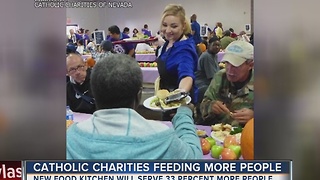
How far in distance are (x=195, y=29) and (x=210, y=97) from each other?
242 mm

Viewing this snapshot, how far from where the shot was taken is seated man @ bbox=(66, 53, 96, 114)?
1353mm

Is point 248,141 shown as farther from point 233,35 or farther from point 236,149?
point 233,35

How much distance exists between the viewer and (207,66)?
135 cm

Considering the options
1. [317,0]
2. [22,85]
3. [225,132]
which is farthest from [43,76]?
[317,0]

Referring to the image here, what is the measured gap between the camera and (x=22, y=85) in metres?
1.36

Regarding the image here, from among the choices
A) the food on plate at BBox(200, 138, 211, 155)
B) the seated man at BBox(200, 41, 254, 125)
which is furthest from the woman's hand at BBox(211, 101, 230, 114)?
the food on plate at BBox(200, 138, 211, 155)

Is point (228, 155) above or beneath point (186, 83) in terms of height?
beneath

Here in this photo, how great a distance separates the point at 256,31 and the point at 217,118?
0.33m

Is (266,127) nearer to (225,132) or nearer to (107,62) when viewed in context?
(225,132)

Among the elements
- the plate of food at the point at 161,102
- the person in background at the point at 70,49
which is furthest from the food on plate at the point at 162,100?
the person in background at the point at 70,49

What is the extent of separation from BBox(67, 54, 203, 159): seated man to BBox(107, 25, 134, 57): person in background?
2cm

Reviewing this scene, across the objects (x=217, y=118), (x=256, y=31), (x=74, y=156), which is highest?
(x=256, y=31)

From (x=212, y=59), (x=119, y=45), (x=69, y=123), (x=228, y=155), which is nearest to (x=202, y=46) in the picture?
(x=212, y=59)

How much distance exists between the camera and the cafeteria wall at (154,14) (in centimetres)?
132
